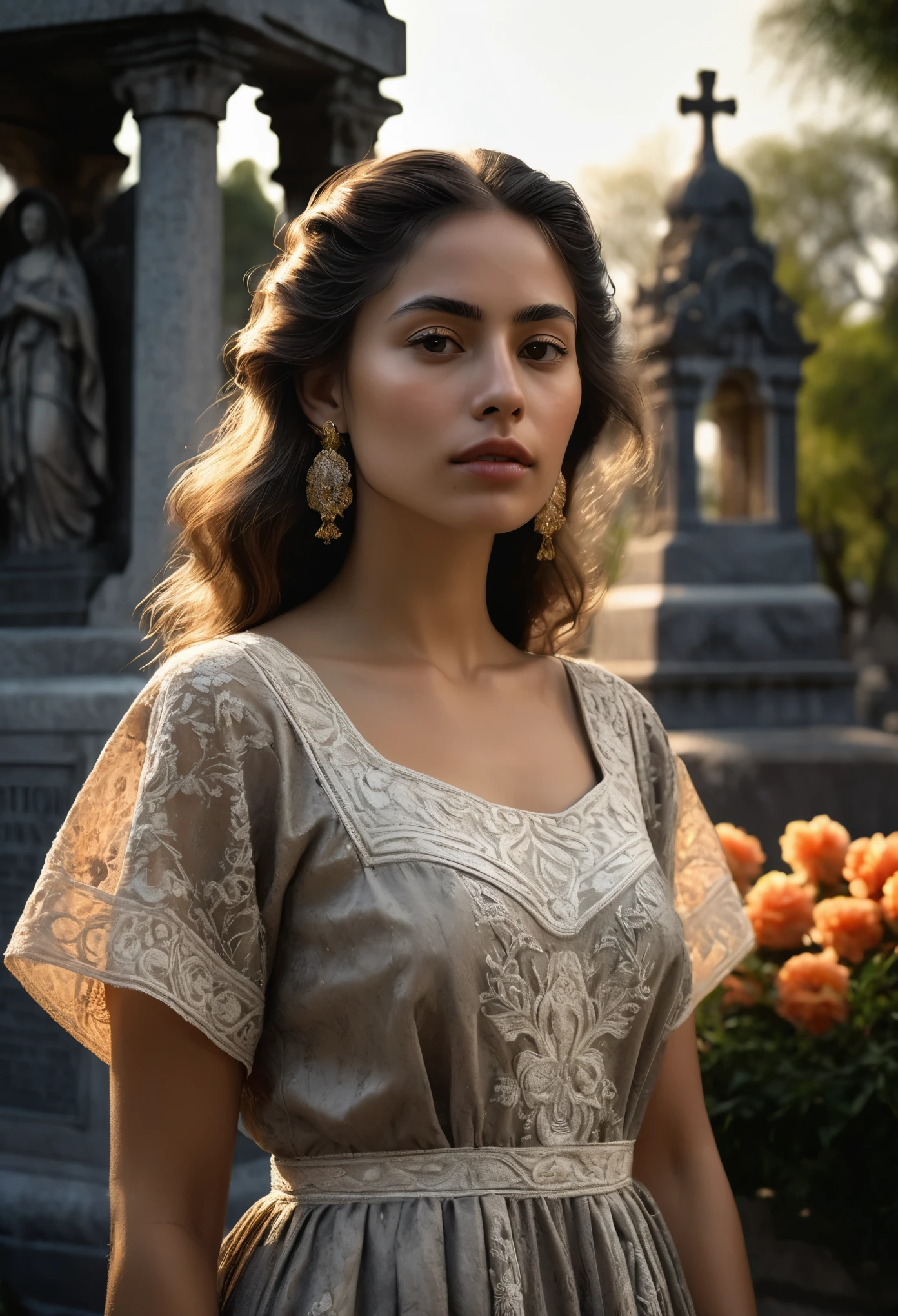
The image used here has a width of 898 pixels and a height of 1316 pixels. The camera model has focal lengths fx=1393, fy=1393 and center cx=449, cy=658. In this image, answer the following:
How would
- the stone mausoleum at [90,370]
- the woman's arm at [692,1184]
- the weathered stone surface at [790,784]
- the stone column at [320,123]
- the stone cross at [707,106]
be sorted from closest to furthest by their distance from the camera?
1. the woman's arm at [692,1184]
2. the stone mausoleum at [90,370]
3. the stone column at [320,123]
4. the weathered stone surface at [790,784]
5. the stone cross at [707,106]

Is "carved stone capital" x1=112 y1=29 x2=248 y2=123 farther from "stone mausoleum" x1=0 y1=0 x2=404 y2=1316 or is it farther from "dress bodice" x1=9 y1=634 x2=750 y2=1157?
"dress bodice" x1=9 y1=634 x2=750 y2=1157

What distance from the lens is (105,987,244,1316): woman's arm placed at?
144 cm

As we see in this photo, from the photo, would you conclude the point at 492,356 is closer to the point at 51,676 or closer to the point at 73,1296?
the point at 51,676

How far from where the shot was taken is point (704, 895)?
214 centimetres

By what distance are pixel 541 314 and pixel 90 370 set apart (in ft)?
10.2

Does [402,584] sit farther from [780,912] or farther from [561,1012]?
[780,912]

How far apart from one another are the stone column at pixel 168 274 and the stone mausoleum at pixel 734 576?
4450 millimetres

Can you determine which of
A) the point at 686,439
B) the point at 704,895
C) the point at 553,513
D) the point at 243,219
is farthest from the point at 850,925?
the point at 243,219

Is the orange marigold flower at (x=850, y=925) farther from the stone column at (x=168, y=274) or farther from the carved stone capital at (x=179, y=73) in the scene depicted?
the carved stone capital at (x=179, y=73)

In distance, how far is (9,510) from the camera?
474 cm

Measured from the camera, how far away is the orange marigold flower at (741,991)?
338cm

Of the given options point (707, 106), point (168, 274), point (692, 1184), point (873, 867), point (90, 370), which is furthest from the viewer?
point (707, 106)

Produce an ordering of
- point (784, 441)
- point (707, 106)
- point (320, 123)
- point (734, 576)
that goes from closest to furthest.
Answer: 1. point (320, 123)
2. point (734, 576)
3. point (784, 441)
4. point (707, 106)

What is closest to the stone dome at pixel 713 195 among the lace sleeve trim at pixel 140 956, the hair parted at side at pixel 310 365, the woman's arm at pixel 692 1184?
the hair parted at side at pixel 310 365
